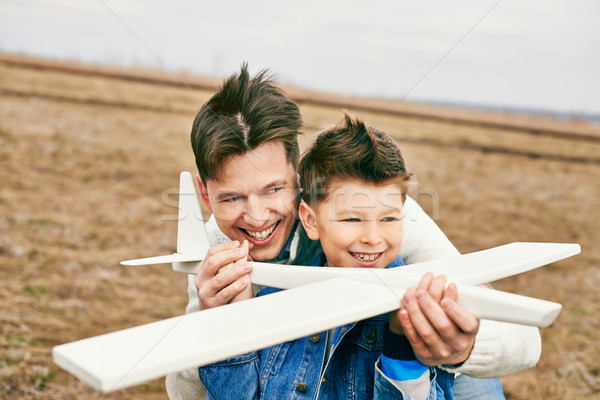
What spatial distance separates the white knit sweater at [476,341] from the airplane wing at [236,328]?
2.06ft

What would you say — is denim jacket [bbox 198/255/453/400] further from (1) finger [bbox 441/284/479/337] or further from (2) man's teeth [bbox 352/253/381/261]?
(1) finger [bbox 441/284/479/337]

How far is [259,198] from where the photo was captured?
9.04 ft

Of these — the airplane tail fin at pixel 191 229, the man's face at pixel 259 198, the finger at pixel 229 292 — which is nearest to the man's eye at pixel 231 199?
the man's face at pixel 259 198

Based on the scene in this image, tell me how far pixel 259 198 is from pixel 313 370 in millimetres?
957

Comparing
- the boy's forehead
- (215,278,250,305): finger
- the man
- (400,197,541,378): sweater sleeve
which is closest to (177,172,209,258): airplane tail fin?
the man

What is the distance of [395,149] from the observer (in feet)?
8.65

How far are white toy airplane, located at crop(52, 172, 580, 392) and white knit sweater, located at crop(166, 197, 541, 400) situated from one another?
45cm

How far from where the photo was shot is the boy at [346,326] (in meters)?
2.36

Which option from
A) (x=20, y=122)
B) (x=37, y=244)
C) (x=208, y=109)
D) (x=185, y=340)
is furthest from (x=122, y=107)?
(x=185, y=340)

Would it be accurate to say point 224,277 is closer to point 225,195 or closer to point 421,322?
point 225,195

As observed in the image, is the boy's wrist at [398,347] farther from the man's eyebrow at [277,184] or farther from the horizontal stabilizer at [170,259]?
the horizontal stabilizer at [170,259]

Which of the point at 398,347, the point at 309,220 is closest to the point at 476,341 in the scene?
the point at 398,347

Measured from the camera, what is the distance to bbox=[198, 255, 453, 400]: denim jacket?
234 centimetres

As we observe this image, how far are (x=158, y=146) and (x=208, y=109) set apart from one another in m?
15.2
